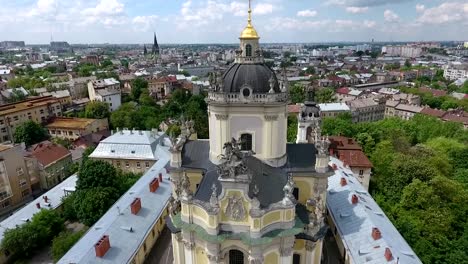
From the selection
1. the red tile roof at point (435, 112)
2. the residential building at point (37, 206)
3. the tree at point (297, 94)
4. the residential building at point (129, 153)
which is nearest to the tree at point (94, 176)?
the residential building at point (37, 206)

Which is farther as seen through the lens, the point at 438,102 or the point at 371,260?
the point at 438,102

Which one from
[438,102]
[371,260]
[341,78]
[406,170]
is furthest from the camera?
[341,78]

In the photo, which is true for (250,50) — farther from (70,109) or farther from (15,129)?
(70,109)

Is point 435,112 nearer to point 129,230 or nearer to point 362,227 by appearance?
point 362,227

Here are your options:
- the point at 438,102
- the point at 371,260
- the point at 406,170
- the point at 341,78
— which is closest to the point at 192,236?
the point at 371,260

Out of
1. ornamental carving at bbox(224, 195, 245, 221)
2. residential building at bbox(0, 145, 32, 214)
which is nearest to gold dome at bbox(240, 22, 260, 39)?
ornamental carving at bbox(224, 195, 245, 221)

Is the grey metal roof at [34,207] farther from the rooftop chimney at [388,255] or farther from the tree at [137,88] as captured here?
the tree at [137,88]

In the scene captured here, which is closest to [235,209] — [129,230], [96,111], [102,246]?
[102,246]

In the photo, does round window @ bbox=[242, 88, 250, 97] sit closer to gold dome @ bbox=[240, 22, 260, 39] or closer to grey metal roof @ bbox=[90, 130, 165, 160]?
gold dome @ bbox=[240, 22, 260, 39]
